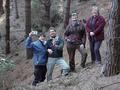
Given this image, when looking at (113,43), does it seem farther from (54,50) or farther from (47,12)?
(47,12)

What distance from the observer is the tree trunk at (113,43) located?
10523mm

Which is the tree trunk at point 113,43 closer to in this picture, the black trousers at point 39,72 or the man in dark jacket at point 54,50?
the man in dark jacket at point 54,50

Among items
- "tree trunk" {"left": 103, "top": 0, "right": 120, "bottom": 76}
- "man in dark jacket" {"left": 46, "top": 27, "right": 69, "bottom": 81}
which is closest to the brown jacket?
"man in dark jacket" {"left": 46, "top": 27, "right": 69, "bottom": 81}

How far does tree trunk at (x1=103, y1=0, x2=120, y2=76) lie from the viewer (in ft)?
34.5

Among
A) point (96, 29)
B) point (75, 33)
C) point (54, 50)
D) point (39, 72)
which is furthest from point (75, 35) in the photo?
point (39, 72)

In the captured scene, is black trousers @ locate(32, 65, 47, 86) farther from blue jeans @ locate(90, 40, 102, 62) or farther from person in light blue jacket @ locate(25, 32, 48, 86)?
blue jeans @ locate(90, 40, 102, 62)

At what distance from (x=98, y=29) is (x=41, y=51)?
2.17 m

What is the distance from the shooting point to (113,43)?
10.7m

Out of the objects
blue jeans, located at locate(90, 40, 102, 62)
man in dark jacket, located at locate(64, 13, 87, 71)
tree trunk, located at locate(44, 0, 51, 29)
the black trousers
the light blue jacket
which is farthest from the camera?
tree trunk, located at locate(44, 0, 51, 29)

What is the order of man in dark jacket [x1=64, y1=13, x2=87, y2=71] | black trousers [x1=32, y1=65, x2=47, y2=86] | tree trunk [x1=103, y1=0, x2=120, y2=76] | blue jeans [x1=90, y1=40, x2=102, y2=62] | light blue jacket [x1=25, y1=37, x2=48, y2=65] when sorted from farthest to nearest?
blue jeans [x1=90, y1=40, x2=102, y2=62] → man in dark jacket [x1=64, y1=13, x2=87, y2=71] → black trousers [x1=32, y1=65, x2=47, y2=86] → light blue jacket [x1=25, y1=37, x2=48, y2=65] → tree trunk [x1=103, y1=0, x2=120, y2=76]

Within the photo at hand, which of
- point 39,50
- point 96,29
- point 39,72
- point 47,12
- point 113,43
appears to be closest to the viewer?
point 113,43

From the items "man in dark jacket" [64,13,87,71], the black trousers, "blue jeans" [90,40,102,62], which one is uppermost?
"man in dark jacket" [64,13,87,71]

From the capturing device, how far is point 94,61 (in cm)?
1377

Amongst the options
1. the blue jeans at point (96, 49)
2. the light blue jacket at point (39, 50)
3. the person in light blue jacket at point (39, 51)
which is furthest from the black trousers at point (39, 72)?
the blue jeans at point (96, 49)
